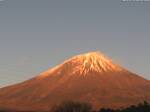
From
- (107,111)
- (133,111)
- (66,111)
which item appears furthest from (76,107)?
(133,111)

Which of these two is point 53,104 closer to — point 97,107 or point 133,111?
point 97,107

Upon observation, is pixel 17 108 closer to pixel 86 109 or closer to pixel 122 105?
pixel 122 105

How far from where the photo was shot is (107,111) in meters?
120

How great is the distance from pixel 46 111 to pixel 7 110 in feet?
52.9

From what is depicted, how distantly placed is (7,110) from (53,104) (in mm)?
22494

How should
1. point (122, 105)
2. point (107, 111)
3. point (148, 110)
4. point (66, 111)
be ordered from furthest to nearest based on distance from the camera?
point (122, 105) < point (66, 111) < point (107, 111) < point (148, 110)

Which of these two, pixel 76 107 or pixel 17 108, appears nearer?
pixel 76 107

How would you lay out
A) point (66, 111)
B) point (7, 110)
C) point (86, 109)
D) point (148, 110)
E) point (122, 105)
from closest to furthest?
1. point (148, 110)
2. point (66, 111)
3. point (86, 109)
4. point (7, 110)
5. point (122, 105)

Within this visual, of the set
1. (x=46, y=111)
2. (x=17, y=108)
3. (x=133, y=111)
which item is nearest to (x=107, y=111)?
(x=133, y=111)

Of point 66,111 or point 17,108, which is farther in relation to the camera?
point 17,108

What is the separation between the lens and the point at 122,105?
7830 inches

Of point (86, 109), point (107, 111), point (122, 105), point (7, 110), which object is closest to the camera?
point (107, 111)

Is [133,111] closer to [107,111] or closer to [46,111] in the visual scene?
[107,111]

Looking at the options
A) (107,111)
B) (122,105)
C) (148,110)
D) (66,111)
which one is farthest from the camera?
(122,105)
